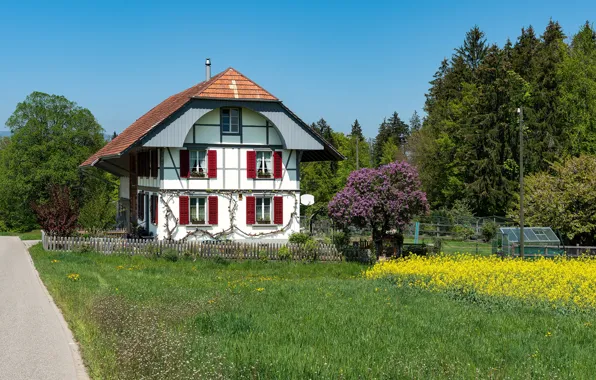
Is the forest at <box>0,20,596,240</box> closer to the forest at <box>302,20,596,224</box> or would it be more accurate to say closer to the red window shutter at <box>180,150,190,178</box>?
the forest at <box>302,20,596,224</box>

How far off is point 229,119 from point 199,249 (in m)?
8.45

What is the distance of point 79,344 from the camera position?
1105 cm

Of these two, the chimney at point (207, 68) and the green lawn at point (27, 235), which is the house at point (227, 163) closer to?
the chimney at point (207, 68)

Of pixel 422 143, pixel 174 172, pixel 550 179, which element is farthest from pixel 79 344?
pixel 422 143

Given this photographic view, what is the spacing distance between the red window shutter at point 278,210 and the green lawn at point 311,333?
50.2 ft

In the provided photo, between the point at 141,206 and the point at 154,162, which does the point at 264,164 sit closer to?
the point at 154,162

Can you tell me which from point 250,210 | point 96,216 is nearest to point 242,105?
point 250,210

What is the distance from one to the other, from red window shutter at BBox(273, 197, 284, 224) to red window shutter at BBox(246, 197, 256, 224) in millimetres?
1133

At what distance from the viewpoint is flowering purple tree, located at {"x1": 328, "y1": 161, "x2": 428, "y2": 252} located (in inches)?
1104

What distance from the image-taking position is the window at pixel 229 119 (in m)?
33.6

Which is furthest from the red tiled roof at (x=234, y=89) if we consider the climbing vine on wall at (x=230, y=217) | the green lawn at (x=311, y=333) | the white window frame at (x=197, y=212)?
the green lawn at (x=311, y=333)

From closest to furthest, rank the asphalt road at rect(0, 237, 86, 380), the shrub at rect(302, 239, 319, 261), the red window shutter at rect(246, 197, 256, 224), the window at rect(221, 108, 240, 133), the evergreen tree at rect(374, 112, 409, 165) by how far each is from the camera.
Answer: the asphalt road at rect(0, 237, 86, 380) → the shrub at rect(302, 239, 319, 261) → the window at rect(221, 108, 240, 133) → the red window shutter at rect(246, 197, 256, 224) → the evergreen tree at rect(374, 112, 409, 165)

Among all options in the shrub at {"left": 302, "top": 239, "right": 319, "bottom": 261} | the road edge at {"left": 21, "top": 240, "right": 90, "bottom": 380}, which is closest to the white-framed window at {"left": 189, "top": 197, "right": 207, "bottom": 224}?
the shrub at {"left": 302, "top": 239, "right": 319, "bottom": 261}

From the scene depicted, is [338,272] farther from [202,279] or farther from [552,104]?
[552,104]
